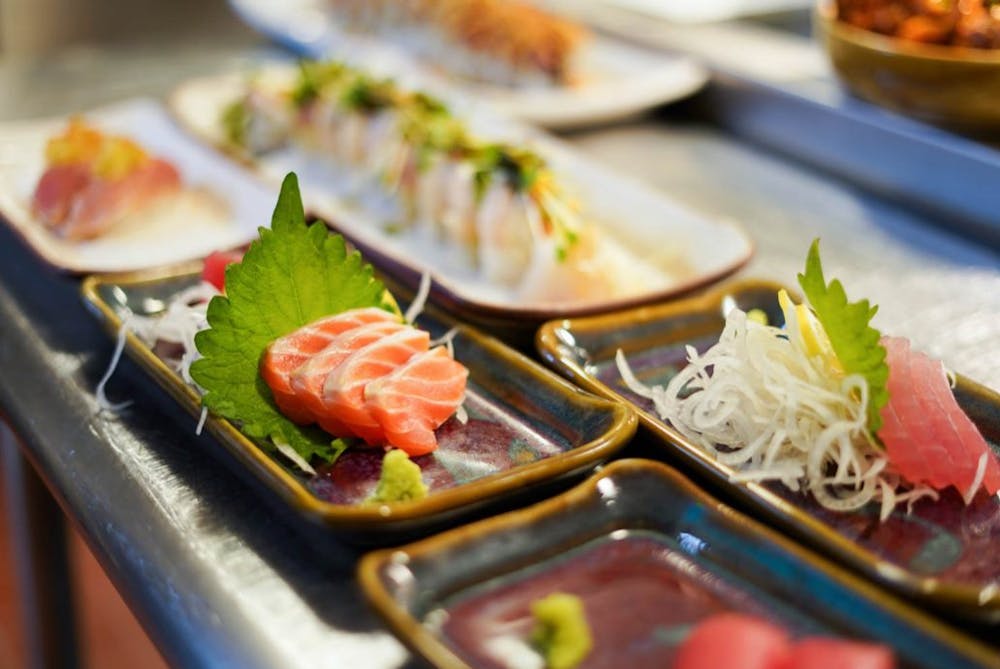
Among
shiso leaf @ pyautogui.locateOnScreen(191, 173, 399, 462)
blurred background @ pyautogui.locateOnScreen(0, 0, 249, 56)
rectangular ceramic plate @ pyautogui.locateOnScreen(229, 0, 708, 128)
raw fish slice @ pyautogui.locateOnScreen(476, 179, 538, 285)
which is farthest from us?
blurred background @ pyautogui.locateOnScreen(0, 0, 249, 56)

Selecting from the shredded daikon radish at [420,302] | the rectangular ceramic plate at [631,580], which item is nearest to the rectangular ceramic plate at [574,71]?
the shredded daikon radish at [420,302]

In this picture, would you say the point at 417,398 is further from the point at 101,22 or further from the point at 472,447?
the point at 101,22

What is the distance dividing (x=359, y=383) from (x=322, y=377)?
64 mm

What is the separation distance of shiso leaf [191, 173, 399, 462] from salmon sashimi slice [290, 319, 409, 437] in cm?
3

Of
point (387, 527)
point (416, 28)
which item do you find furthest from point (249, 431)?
point (416, 28)

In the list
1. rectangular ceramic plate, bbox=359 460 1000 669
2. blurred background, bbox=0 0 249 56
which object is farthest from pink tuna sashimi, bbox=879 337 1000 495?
blurred background, bbox=0 0 249 56

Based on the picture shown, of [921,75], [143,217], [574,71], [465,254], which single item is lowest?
[143,217]

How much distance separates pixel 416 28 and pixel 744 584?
321cm

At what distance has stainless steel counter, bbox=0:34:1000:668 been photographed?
1376mm

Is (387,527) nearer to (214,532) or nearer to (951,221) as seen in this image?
(214,532)

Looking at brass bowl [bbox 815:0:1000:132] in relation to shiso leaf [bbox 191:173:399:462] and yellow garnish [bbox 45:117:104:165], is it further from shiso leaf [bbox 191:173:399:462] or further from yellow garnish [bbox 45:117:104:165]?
yellow garnish [bbox 45:117:104:165]

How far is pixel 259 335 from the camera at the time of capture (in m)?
1.77

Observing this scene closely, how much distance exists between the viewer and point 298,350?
1738mm

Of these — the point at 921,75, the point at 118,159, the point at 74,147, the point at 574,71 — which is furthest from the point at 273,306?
the point at 574,71
